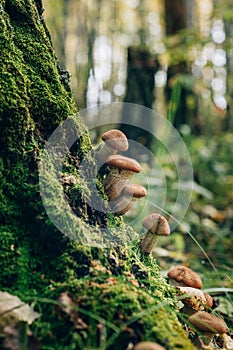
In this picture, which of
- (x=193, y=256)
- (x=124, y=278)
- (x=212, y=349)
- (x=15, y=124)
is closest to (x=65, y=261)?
(x=124, y=278)

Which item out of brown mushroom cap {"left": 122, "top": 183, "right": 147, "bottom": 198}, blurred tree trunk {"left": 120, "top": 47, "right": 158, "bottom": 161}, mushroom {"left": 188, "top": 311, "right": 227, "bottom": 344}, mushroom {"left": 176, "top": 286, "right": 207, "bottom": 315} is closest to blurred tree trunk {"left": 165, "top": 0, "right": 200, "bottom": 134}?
blurred tree trunk {"left": 120, "top": 47, "right": 158, "bottom": 161}

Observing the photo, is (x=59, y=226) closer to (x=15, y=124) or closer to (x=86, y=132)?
(x=15, y=124)

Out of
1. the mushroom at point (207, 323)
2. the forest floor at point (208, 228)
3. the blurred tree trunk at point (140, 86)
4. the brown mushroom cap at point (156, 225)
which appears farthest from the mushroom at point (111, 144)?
the blurred tree trunk at point (140, 86)

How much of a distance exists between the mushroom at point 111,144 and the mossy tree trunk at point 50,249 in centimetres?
11

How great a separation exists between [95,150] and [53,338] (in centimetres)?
122

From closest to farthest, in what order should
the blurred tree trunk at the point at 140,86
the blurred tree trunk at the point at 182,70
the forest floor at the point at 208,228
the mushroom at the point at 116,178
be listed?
the mushroom at the point at 116,178 < the forest floor at the point at 208,228 < the blurred tree trunk at the point at 140,86 < the blurred tree trunk at the point at 182,70

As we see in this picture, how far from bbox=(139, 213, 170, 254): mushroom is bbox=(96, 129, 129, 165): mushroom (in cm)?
48

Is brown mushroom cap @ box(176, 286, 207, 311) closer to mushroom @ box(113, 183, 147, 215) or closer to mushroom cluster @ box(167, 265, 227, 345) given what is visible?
mushroom cluster @ box(167, 265, 227, 345)

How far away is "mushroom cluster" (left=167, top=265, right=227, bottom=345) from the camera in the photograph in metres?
2.04

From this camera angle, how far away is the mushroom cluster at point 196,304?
204cm

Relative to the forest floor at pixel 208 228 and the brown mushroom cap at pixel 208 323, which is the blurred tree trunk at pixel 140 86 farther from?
the brown mushroom cap at pixel 208 323

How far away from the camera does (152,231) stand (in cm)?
→ 249

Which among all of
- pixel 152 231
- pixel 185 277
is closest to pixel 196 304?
pixel 185 277

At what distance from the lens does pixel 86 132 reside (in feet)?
8.21
